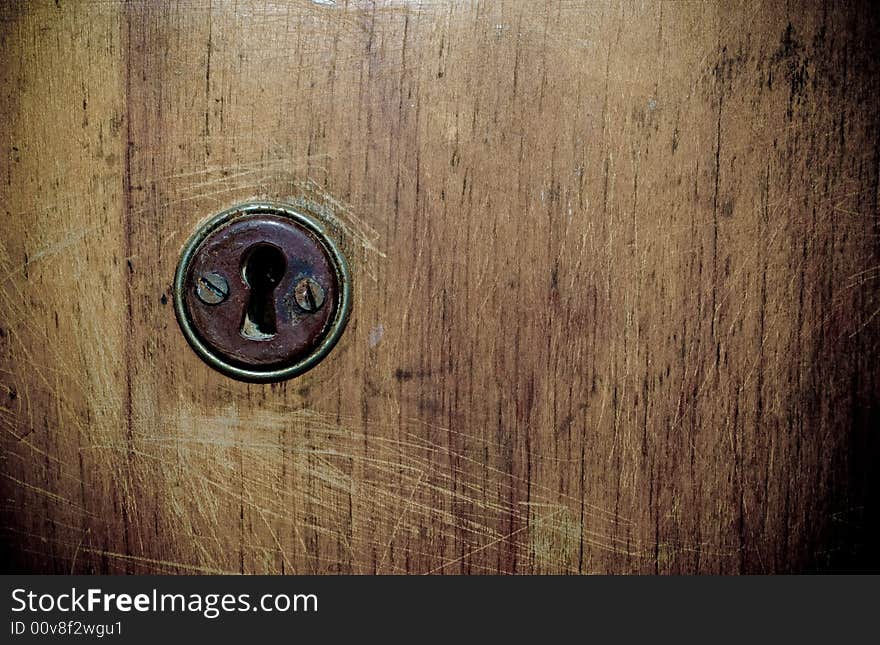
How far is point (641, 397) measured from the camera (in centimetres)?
48

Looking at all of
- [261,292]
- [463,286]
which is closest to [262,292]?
[261,292]

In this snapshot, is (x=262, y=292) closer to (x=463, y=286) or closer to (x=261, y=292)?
(x=261, y=292)

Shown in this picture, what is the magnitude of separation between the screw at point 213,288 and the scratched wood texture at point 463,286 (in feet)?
0.13

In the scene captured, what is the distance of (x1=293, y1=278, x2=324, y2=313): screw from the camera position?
46 centimetres

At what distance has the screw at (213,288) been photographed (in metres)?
0.46

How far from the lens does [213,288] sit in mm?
461

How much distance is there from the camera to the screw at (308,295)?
0.46 metres

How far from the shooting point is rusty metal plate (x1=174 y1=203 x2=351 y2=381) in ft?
1.52

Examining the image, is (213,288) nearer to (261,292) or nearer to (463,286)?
(261,292)

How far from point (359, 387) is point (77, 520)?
252 mm

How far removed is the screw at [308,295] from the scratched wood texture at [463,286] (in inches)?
1.3

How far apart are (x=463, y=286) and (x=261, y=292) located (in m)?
0.16

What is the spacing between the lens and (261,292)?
479 millimetres

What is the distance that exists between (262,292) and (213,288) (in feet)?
0.12
